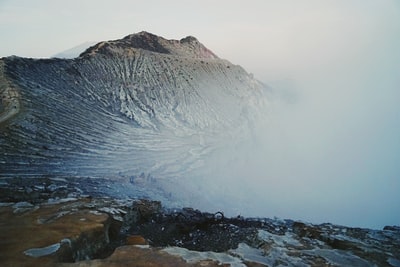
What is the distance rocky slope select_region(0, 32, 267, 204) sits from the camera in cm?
1134

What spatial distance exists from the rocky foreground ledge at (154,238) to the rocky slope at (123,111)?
155 inches

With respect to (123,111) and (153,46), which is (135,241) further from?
(153,46)

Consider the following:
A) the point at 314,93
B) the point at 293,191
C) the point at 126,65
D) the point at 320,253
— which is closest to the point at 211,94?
the point at 126,65

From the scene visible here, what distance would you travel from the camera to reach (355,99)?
1505 inches

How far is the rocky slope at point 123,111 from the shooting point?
37.2 feet

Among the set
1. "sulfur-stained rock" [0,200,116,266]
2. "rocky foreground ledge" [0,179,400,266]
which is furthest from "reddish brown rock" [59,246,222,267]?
"sulfur-stained rock" [0,200,116,266]

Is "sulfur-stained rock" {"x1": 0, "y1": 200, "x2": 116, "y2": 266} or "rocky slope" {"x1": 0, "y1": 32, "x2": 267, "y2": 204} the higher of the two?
"rocky slope" {"x1": 0, "y1": 32, "x2": 267, "y2": 204}

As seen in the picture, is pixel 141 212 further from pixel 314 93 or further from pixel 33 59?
pixel 314 93

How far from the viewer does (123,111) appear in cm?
1903

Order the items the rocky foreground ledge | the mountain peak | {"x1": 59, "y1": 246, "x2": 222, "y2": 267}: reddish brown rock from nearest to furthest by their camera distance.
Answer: {"x1": 59, "y1": 246, "x2": 222, "y2": 267}: reddish brown rock → the rocky foreground ledge → the mountain peak

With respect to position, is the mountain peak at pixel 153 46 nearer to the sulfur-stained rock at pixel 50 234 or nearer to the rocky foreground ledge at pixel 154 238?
the rocky foreground ledge at pixel 154 238

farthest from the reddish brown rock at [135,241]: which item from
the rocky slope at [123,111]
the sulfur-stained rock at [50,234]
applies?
the rocky slope at [123,111]

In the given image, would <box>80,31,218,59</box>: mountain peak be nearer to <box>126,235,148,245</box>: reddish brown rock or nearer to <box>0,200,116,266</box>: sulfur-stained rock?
<box>0,200,116,266</box>: sulfur-stained rock

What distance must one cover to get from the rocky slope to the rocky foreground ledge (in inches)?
Result: 155
